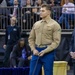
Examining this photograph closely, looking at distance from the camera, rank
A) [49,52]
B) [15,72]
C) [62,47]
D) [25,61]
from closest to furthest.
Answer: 1. [49,52]
2. [15,72]
3. [25,61]
4. [62,47]

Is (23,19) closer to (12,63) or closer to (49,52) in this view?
(12,63)

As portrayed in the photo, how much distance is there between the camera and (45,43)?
955 centimetres

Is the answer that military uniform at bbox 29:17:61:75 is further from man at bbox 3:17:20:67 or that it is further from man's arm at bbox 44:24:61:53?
man at bbox 3:17:20:67

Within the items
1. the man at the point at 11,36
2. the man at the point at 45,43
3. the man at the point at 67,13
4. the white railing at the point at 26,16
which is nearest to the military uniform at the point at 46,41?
the man at the point at 45,43

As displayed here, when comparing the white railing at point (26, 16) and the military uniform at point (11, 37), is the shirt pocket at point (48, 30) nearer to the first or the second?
the military uniform at point (11, 37)

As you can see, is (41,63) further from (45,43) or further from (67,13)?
(67,13)

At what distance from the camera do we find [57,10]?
1666 cm

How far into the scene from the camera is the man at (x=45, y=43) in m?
9.50

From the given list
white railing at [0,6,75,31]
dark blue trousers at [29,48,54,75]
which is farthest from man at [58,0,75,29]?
dark blue trousers at [29,48,54,75]

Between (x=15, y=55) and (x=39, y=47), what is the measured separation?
5.39 m

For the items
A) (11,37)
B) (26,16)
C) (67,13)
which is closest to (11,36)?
(11,37)

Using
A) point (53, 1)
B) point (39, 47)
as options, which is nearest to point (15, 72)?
point (39, 47)

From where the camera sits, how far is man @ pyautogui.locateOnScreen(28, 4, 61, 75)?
9500 millimetres

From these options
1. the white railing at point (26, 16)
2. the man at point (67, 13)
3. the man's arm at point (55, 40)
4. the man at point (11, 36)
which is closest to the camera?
the man's arm at point (55, 40)
